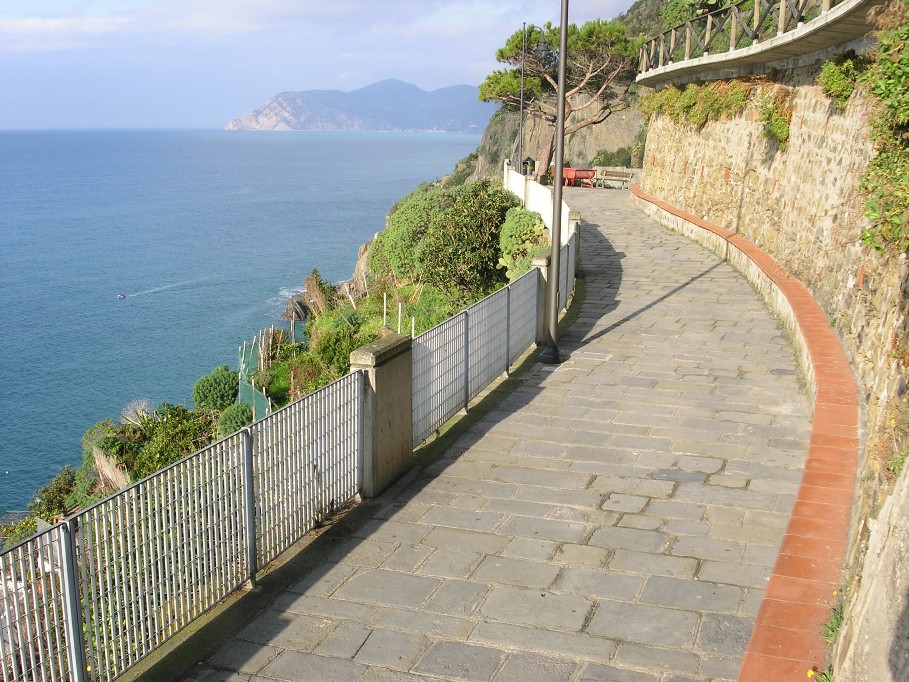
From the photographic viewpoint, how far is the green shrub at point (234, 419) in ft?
68.6

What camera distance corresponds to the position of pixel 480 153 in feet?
314

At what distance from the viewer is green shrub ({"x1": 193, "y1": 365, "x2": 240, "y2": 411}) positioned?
90.6 feet

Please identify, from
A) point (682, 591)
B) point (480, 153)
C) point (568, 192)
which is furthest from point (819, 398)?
point (480, 153)

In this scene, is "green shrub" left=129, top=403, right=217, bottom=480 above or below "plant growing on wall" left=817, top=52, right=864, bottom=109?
below

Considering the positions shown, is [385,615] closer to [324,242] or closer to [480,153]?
[324,242]

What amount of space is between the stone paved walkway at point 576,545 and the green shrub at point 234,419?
38.5ft

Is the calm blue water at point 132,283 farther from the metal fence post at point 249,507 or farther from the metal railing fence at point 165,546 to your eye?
the metal fence post at point 249,507

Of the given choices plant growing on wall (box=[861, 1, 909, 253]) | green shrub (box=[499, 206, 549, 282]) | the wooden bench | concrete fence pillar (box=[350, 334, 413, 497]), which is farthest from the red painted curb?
the wooden bench

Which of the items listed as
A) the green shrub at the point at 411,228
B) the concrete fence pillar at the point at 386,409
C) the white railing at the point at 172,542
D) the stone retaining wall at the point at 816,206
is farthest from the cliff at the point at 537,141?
the white railing at the point at 172,542

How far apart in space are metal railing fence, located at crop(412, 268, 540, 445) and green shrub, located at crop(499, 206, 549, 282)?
9.29 meters

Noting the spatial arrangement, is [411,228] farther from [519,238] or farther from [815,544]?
[815,544]

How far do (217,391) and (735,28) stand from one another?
18370 millimetres

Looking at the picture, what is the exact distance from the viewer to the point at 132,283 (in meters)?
67.8

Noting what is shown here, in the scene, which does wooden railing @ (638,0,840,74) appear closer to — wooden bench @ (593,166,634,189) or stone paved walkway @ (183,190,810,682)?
stone paved walkway @ (183,190,810,682)
